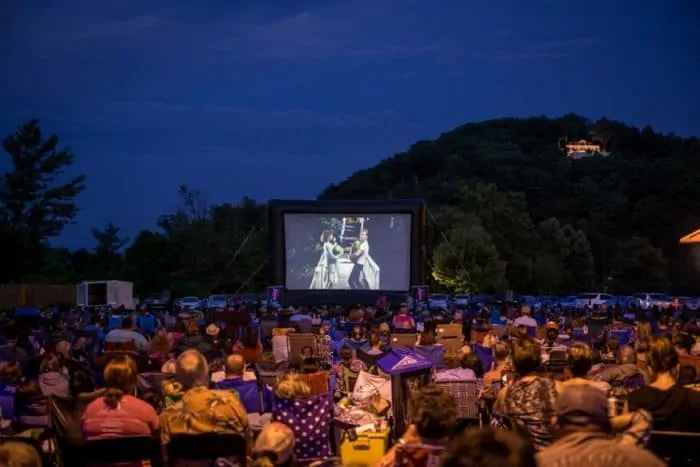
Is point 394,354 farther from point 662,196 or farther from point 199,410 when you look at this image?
point 662,196

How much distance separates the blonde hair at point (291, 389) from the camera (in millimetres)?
7074

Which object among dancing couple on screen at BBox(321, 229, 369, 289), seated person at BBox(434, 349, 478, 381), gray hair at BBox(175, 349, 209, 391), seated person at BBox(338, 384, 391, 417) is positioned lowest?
seated person at BBox(338, 384, 391, 417)

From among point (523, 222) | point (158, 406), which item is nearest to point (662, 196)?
point (523, 222)

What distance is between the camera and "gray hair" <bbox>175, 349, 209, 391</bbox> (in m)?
5.90

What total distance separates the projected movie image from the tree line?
8.74 ft

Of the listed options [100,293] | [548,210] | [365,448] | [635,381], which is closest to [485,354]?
[635,381]

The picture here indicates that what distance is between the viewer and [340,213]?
3834 centimetres

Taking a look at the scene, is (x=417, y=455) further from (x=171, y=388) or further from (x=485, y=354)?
(x=485, y=354)

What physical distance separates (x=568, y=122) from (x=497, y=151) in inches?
1405

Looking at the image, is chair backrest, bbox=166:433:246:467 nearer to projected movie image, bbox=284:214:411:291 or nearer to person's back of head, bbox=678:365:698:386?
person's back of head, bbox=678:365:698:386

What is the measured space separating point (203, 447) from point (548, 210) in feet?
248

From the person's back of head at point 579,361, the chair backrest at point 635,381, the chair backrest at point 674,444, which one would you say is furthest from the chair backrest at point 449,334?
the person's back of head at point 579,361

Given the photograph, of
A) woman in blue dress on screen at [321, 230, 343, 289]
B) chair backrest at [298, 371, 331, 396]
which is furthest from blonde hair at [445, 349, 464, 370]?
woman in blue dress on screen at [321, 230, 343, 289]

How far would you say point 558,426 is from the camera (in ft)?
14.5
